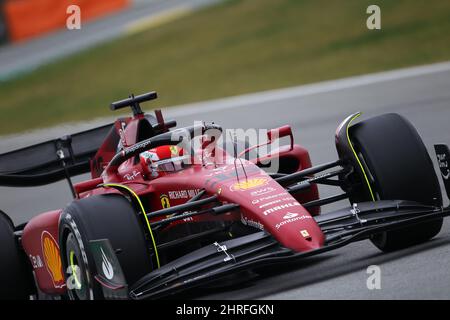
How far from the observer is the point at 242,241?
252 inches

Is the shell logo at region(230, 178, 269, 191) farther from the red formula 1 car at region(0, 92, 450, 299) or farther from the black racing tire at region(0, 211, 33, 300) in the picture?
the black racing tire at region(0, 211, 33, 300)

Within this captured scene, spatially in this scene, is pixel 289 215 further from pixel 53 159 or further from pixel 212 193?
pixel 53 159

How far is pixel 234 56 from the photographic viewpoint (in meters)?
21.3

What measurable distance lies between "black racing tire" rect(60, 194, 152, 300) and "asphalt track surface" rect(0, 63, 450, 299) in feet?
1.82

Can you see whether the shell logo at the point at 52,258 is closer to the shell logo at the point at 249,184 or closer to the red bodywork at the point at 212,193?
the red bodywork at the point at 212,193

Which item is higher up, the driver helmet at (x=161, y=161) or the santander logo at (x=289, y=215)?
the driver helmet at (x=161, y=161)

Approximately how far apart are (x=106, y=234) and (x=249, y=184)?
106 centimetres

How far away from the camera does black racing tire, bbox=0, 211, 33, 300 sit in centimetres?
751

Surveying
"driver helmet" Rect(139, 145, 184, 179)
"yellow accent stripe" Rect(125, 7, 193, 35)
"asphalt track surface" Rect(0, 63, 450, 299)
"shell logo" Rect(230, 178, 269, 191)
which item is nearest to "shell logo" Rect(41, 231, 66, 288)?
"driver helmet" Rect(139, 145, 184, 179)

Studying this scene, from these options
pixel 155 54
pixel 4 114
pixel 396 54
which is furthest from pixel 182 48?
pixel 396 54

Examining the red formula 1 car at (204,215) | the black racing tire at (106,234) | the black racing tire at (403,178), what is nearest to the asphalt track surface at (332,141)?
the black racing tire at (403,178)

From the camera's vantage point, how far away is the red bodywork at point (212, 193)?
6371 mm

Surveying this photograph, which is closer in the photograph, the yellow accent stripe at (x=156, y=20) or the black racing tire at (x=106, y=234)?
the black racing tire at (x=106, y=234)

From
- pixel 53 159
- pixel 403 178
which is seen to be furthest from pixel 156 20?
pixel 403 178
